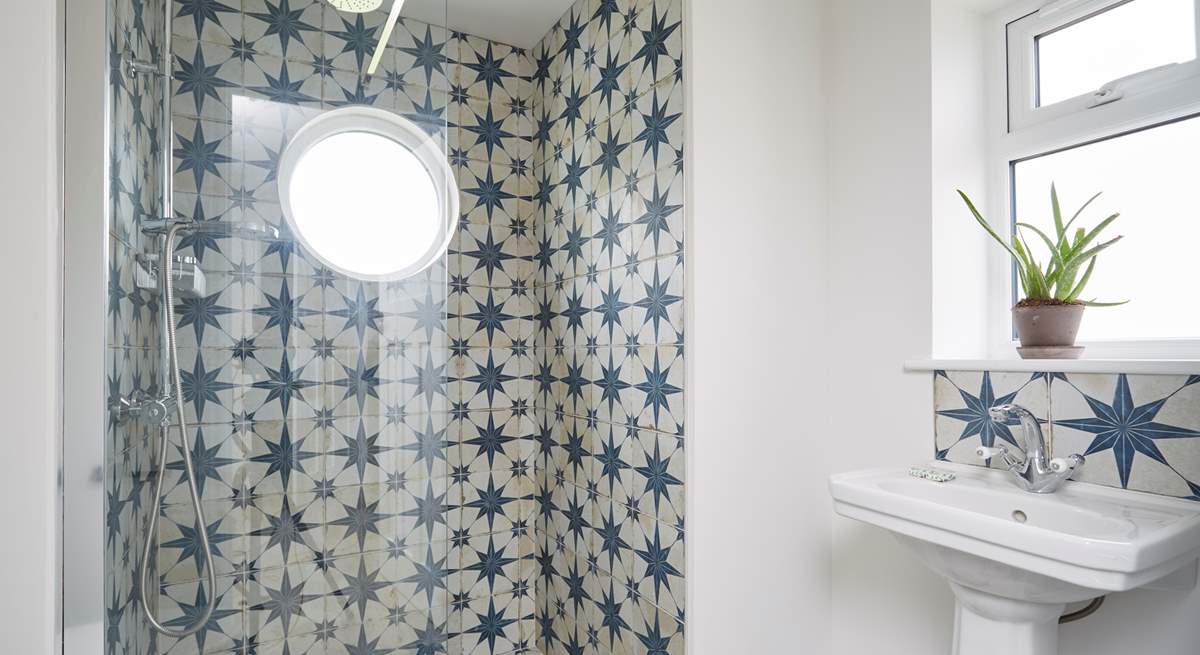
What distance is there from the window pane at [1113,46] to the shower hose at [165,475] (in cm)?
200

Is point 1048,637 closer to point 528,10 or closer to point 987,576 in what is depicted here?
point 987,576

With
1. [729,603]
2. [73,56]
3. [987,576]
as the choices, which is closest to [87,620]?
[73,56]

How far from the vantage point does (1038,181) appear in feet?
4.81

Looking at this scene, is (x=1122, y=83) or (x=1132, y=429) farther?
(x=1122, y=83)

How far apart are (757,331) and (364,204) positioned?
103 centimetres

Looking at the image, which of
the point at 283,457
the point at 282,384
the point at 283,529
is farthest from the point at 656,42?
the point at 283,529

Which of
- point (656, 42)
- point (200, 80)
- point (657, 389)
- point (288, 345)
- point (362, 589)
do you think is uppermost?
point (656, 42)

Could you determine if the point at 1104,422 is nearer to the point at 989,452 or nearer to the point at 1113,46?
the point at 989,452

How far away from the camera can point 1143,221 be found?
50.8 inches

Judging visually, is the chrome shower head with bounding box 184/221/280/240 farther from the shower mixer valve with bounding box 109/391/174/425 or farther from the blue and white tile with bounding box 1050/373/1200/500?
the blue and white tile with bounding box 1050/373/1200/500

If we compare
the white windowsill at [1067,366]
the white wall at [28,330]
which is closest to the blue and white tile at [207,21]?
the white wall at [28,330]

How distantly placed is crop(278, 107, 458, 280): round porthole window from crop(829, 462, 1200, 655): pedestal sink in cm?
110

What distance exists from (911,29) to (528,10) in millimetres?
1274

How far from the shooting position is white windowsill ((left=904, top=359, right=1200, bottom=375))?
3.49 feet
